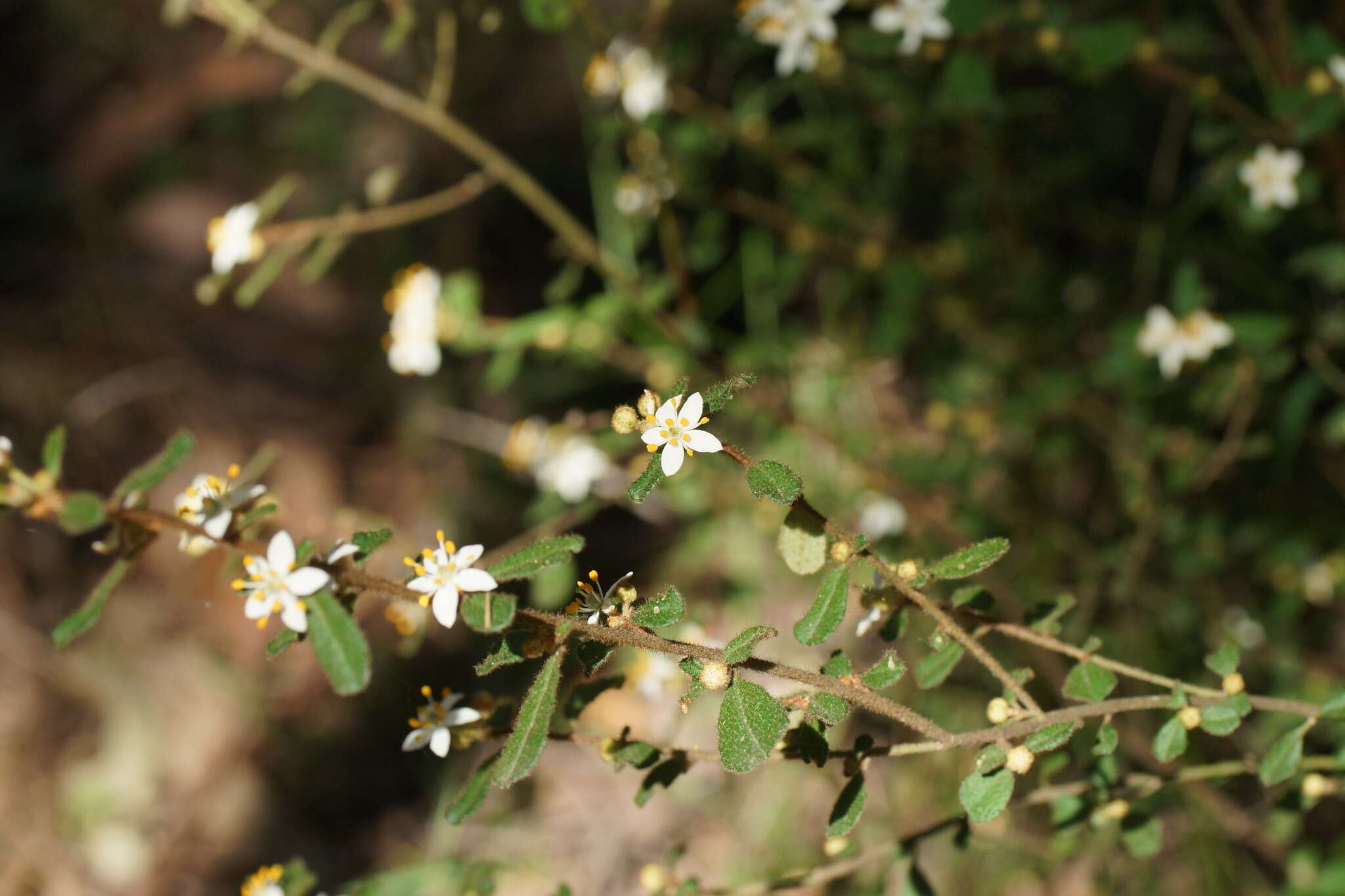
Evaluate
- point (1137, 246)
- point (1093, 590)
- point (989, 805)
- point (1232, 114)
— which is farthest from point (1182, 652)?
point (989, 805)

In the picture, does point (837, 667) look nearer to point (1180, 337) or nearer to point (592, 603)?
point (592, 603)

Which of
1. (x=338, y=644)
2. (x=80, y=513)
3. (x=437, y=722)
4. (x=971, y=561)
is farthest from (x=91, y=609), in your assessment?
(x=971, y=561)

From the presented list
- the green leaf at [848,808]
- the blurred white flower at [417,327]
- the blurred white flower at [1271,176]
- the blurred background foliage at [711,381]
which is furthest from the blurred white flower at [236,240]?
the blurred white flower at [1271,176]

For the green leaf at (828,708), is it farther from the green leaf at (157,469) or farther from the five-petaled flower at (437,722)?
the green leaf at (157,469)

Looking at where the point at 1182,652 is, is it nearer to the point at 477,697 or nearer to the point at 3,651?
the point at 477,697

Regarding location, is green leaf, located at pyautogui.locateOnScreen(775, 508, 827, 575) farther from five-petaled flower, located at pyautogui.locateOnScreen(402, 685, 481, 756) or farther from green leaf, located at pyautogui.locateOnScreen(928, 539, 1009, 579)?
five-petaled flower, located at pyautogui.locateOnScreen(402, 685, 481, 756)
